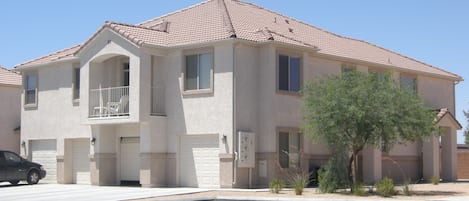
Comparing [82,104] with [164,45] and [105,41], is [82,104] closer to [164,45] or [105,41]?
[105,41]

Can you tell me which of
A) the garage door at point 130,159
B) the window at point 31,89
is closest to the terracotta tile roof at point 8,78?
the window at point 31,89

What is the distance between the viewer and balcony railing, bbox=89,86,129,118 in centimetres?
3266

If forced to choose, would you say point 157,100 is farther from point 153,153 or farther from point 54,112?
point 54,112

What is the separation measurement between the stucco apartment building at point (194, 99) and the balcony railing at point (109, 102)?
0.05m

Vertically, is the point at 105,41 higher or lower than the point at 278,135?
higher

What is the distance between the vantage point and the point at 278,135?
31.0 meters

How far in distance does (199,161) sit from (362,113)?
7.96 m

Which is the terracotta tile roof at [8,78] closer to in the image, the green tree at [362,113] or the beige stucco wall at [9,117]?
the beige stucco wall at [9,117]

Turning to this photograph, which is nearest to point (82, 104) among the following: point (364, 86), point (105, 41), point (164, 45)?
point (105, 41)

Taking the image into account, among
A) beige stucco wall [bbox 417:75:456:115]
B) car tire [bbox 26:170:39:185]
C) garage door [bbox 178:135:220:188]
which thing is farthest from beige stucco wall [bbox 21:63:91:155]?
beige stucco wall [bbox 417:75:456:115]

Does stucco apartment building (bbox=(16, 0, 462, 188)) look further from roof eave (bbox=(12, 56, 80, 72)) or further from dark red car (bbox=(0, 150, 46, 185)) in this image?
dark red car (bbox=(0, 150, 46, 185))

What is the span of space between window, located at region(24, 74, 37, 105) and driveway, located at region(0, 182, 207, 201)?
23.3ft

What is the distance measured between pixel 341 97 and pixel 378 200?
4.92m

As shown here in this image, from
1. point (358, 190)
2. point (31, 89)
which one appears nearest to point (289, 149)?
point (358, 190)
